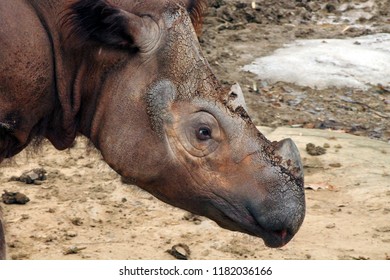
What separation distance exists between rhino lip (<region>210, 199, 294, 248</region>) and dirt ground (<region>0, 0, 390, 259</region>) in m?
0.86

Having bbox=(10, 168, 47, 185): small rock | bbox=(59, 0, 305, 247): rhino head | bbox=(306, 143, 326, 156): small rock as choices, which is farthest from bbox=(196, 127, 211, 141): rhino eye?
bbox=(306, 143, 326, 156): small rock

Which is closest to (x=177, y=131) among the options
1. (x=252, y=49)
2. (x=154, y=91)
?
(x=154, y=91)

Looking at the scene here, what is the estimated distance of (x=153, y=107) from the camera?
14.6 ft

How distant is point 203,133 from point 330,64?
235 inches

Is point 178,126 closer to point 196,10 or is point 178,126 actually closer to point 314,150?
point 196,10

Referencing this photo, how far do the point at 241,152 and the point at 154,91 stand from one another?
0.48 metres

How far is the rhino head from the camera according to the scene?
4387 mm

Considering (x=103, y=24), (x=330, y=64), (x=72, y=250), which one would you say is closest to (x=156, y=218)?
(x=72, y=250)

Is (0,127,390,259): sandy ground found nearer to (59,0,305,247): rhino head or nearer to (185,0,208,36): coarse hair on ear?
(59,0,305,247): rhino head

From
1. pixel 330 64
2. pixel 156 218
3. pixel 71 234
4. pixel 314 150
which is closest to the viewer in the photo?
pixel 71 234

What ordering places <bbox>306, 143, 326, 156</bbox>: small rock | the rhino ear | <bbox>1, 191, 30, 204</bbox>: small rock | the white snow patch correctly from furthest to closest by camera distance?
the white snow patch, <bbox>306, 143, 326, 156</bbox>: small rock, <bbox>1, 191, 30, 204</bbox>: small rock, the rhino ear

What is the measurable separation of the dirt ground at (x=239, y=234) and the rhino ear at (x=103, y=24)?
2.22 feet

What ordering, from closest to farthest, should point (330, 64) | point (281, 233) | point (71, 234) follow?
point (281, 233)
point (71, 234)
point (330, 64)
